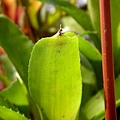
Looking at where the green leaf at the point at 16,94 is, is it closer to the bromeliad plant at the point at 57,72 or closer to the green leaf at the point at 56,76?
the bromeliad plant at the point at 57,72

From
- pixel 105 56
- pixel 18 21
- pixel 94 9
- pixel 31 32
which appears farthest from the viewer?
pixel 18 21

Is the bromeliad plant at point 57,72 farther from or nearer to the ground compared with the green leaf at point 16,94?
farther from the ground

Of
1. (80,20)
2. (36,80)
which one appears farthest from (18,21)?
(36,80)

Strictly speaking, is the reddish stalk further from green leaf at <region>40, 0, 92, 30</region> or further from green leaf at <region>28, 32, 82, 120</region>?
green leaf at <region>40, 0, 92, 30</region>

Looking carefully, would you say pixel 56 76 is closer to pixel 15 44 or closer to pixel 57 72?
pixel 57 72

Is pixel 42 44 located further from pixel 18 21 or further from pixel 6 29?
pixel 18 21

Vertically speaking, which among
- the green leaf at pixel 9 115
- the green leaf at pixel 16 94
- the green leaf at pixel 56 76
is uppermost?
the green leaf at pixel 56 76

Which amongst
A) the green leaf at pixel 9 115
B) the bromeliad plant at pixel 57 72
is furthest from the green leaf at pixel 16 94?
the green leaf at pixel 9 115

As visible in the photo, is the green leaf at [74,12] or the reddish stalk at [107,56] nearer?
the reddish stalk at [107,56]
